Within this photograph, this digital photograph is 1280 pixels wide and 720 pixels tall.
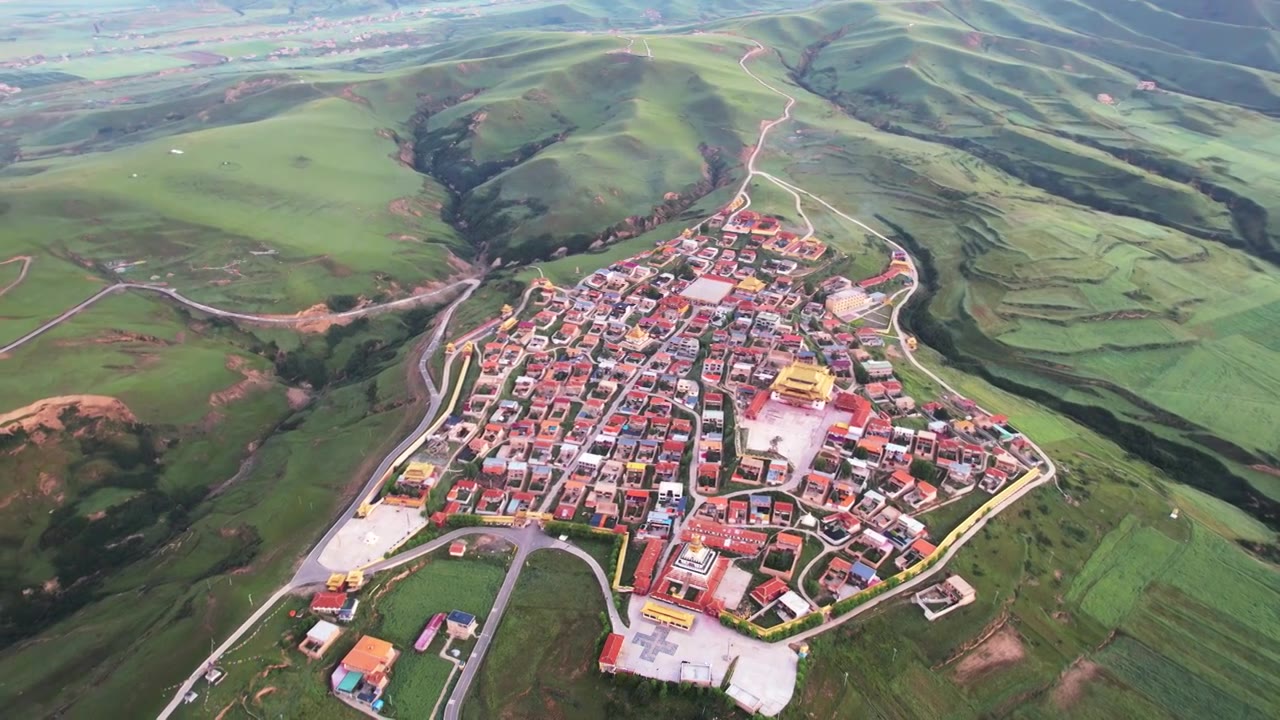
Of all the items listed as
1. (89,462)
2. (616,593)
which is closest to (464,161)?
(89,462)

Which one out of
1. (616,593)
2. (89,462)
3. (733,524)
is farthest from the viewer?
(89,462)

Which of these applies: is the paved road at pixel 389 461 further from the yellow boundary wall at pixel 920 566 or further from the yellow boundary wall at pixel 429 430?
the yellow boundary wall at pixel 920 566

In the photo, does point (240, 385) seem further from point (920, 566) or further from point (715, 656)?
point (920, 566)

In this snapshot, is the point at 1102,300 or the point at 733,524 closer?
the point at 733,524

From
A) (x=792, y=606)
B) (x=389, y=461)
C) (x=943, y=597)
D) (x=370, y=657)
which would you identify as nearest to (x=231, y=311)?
(x=389, y=461)

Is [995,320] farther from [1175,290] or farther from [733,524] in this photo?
[733,524]

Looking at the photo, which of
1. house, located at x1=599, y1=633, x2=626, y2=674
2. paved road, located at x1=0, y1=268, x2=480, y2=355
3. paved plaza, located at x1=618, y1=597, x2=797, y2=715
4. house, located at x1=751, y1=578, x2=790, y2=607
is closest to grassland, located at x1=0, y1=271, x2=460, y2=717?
paved road, located at x1=0, y1=268, x2=480, y2=355
